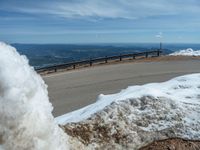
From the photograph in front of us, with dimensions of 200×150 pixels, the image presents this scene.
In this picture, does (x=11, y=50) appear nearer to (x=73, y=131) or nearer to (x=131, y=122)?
(x=73, y=131)

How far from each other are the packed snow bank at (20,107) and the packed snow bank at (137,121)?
1711mm

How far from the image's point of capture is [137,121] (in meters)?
5.73

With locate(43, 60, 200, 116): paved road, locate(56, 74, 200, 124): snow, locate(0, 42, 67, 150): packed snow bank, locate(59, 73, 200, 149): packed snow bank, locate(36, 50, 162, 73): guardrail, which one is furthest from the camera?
locate(36, 50, 162, 73): guardrail

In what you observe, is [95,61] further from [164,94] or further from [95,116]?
[95,116]

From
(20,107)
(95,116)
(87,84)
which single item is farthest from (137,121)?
(87,84)

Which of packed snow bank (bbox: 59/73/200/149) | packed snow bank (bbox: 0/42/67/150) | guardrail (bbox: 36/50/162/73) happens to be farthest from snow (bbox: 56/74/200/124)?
guardrail (bbox: 36/50/162/73)

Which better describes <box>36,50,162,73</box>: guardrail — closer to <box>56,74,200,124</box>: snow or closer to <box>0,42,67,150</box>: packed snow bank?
<box>56,74,200,124</box>: snow

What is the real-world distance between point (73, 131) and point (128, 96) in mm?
1086

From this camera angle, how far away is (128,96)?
6.21m

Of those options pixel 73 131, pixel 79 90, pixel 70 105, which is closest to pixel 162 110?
pixel 73 131

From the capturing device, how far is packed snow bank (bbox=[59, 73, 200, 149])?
215 inches

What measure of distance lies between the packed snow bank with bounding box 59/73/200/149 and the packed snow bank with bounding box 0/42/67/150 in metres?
1.71

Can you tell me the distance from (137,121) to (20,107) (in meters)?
2.61

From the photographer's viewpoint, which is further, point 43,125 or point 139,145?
point 139,145
